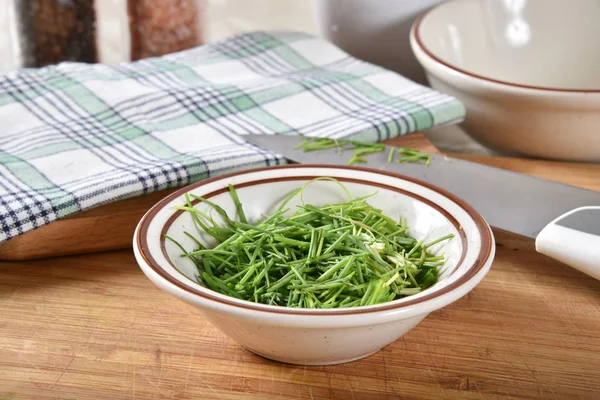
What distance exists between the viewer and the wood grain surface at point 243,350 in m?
0.75

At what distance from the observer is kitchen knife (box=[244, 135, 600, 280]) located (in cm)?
85

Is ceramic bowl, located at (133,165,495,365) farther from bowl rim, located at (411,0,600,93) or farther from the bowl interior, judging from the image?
bowl rim, located at (411,0,600,93)

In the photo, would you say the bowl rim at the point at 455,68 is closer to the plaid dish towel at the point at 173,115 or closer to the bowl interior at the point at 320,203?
the plaid dish towel at the point at 173,115

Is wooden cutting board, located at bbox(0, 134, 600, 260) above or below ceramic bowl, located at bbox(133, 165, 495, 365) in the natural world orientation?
below

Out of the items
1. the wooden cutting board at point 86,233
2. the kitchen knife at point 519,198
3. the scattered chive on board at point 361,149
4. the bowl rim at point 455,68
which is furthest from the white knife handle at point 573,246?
the wooden cutting board at point 86,233

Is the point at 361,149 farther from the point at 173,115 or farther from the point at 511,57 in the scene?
the point at 511,57

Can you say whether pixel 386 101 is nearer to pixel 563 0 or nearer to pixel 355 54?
pixel 355 54

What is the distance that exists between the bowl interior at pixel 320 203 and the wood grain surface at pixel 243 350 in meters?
0.08

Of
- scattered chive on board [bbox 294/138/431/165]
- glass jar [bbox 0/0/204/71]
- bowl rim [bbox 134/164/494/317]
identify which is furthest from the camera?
glass jar [bbox 0/0/204/71]

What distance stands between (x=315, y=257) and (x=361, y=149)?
1.10 feet

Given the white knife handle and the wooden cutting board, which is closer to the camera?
the white knife handle

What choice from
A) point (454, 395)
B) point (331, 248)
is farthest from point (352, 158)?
point (454, 395)

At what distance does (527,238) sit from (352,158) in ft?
0.79

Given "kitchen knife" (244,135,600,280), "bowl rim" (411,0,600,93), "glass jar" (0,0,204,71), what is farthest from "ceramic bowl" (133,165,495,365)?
"glass jar" (0,0,204,71)
